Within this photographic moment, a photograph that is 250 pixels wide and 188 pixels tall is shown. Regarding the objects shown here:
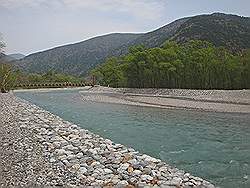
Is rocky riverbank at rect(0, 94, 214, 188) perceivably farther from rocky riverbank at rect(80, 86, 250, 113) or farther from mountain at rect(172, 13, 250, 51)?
mountain at rect(172, 13, 250, 51)

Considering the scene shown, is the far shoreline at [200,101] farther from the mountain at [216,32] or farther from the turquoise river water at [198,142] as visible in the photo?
the mountain at [216,32]

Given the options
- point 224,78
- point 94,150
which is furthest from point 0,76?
point 94,150

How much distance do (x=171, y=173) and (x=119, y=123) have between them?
1299 cm

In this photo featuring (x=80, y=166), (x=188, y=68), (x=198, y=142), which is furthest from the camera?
(x=188, y=68)

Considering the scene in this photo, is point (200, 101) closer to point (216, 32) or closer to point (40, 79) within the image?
point (40, 79)

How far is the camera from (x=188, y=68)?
52031mm

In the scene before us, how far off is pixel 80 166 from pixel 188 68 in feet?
147

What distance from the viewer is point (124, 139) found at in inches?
603

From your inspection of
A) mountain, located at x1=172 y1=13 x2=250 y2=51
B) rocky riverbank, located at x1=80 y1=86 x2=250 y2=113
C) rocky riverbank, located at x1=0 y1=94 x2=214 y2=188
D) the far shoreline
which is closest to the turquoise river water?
rocky riverbank, located at x1=0 y1=94 x2=214 y2=188

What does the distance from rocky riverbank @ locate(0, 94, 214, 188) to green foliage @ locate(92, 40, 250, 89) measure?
125 ft

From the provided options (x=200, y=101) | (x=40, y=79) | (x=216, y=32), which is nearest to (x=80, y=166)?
(x=200, y=101)

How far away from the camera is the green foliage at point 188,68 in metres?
46.4

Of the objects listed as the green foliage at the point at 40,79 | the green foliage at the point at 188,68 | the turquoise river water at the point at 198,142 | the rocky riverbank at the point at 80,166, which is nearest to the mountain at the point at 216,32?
the green foliage at the point at 40,79

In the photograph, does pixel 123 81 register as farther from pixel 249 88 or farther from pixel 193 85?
pixel 249 88
